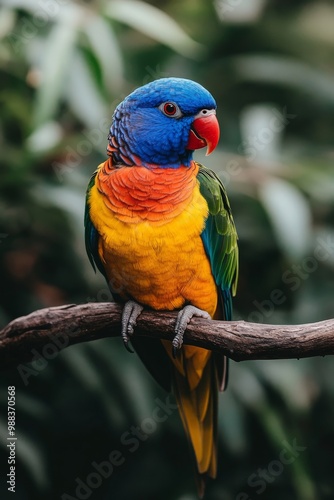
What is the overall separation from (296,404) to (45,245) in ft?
4.91

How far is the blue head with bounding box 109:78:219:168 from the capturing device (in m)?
2.28

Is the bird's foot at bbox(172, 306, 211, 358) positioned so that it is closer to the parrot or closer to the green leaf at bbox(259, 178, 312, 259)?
the parrot

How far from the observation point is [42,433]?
10.8 ft

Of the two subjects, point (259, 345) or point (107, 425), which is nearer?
point (259, 345)

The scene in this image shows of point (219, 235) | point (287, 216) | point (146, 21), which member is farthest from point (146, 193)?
point (146, 21)

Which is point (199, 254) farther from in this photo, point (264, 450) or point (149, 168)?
point (264, 450)

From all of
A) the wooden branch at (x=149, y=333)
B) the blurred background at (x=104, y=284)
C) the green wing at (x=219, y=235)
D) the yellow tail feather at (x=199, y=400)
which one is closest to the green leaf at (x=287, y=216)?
the blurred background at (x=104, y=284)

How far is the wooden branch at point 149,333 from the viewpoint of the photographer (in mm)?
1967

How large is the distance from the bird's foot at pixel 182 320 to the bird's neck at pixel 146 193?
307 mm

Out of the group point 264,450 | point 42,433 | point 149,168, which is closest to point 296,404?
point 264,450

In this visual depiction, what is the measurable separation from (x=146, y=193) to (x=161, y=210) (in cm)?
7

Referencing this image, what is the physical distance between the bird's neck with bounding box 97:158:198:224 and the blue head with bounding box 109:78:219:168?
0.17ft

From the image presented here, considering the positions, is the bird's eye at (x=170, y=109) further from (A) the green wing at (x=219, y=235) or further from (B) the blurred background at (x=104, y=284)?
(B) the blurred background at (x=104, y=284)

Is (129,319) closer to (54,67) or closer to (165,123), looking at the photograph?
(165,123)
